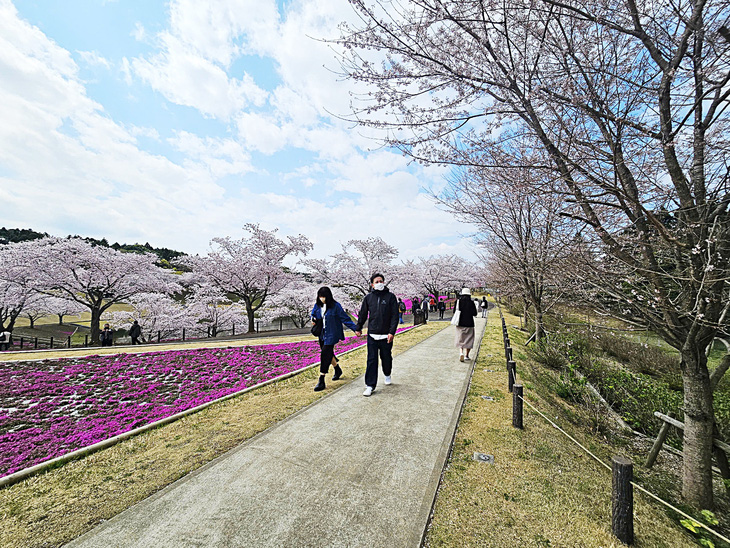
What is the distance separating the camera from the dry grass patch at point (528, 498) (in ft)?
7.37

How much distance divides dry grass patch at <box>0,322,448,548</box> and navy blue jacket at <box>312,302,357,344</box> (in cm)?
109

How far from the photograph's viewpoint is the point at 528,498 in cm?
265

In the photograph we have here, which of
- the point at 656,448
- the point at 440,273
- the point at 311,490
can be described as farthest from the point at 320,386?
the point at 440,273

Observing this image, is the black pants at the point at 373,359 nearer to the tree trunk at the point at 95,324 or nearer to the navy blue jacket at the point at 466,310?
the navy blue jacket at the point at 466,310

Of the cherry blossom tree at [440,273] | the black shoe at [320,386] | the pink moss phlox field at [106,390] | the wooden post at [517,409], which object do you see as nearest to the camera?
the pink moss phlox field at [106,390]

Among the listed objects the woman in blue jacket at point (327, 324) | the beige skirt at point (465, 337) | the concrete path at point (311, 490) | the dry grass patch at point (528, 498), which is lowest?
the dry grass patch at point (528, 498)

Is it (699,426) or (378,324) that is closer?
(699,426)

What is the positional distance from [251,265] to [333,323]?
1686 cm

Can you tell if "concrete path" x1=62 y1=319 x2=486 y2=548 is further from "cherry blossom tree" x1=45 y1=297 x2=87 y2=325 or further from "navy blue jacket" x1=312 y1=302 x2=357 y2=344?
"cherry blossom tree" x1=45 y1=297 x2=87 y2=325

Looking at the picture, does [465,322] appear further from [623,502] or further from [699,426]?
[623,502]

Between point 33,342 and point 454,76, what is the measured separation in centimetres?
2762

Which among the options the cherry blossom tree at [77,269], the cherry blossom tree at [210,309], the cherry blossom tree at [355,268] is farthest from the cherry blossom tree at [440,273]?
the cherry blossom tree at [77,269]

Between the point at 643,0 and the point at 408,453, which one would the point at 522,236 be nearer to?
the point at 643,0

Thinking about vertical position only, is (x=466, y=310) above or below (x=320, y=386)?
above
